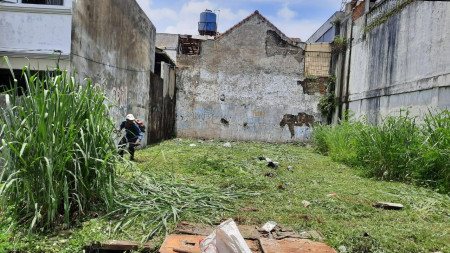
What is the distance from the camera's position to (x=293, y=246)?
285 cm

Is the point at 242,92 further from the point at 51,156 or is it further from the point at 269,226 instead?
the point at 51,156

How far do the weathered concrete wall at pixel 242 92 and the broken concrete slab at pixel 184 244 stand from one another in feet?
39.1

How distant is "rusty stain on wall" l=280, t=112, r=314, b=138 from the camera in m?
14.9

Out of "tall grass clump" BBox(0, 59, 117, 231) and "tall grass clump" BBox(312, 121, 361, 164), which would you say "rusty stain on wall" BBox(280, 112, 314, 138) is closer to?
"tall grass clump" BBox(312, 121, 361, 164)

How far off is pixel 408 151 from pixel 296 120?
29.3 feet

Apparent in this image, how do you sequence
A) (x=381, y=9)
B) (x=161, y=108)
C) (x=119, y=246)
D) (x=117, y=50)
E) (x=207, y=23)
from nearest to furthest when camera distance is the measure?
(x=119, y=246)
(x=117, y=50)
(x=381, y=9)
(x=161, y=108)
(x=207, y=23)

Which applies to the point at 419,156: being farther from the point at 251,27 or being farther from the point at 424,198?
the point at 251,27

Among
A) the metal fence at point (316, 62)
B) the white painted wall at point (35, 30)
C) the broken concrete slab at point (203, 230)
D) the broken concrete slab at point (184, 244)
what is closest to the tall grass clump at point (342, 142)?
the metal fence at point (316, 62)

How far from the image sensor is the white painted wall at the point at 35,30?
6156mm

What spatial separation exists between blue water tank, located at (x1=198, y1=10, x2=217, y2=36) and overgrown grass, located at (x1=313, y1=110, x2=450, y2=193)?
1760 cm

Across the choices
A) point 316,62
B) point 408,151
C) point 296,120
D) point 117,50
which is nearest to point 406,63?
point 408,151

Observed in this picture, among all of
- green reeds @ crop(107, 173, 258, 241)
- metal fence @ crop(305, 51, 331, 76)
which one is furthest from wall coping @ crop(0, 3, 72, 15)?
metal fence @ crop(305, 51, 331, 76)

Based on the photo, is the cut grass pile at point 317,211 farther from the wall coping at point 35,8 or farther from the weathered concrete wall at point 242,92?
the weathered concrete wall at point 242,92

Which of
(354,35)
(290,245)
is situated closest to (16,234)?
(290,245)
